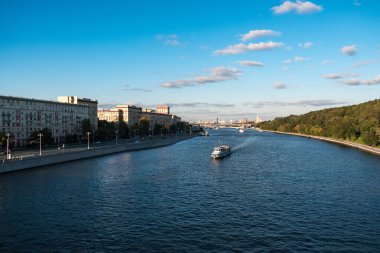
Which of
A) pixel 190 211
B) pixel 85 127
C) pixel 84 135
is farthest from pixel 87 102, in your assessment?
pixel 190 211

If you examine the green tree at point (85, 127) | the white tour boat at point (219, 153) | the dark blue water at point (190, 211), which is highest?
the green tree at point (85, 127)

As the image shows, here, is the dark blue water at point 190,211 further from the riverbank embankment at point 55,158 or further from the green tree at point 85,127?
the green tree at point 85,127

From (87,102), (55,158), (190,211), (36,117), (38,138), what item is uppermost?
(87,102)

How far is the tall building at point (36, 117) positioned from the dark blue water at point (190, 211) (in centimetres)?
4485

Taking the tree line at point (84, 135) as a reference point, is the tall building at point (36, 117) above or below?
above

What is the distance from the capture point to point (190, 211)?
38312 mm

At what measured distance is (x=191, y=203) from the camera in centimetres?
4172

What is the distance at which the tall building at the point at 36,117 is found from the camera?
335 ft

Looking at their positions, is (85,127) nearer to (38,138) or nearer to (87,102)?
(38,138)

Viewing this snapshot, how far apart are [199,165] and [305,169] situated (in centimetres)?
2088

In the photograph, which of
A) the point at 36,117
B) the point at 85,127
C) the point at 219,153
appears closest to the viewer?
the point at 219,153

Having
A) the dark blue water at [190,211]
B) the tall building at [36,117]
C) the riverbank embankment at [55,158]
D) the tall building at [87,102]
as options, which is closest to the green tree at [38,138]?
the tall building at [36,117]

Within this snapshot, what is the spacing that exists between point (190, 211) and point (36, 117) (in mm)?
90416

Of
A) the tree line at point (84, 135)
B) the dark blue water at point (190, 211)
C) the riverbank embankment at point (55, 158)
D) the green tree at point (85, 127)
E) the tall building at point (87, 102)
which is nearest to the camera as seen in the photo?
the dark blue water at point (190, 211)
